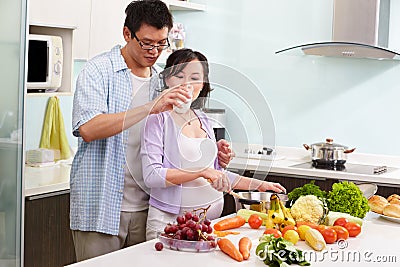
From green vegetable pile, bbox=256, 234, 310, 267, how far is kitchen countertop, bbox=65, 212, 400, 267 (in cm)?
3

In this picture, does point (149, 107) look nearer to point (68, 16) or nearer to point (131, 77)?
point (131, 77)

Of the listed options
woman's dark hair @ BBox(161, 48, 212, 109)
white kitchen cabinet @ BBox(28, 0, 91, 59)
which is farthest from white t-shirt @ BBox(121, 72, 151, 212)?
white kitchen cabinet @ BBox(28, 0, 91, 59)

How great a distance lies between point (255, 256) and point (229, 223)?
13.0 inches

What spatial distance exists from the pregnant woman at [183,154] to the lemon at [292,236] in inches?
10.8

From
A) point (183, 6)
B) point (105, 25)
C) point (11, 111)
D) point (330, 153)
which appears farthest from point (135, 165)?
point (183, 6)

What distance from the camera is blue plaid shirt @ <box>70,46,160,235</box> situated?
2697 millimetres

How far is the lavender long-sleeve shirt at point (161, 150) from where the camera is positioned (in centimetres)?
252

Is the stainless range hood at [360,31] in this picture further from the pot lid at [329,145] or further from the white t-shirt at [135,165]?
the white t-shirt at [135,165]

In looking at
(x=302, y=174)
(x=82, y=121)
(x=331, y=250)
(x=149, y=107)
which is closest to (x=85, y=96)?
(x=82, y=121)

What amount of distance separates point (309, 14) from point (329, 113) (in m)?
0.66

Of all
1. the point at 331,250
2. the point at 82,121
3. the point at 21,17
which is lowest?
the point at 331,250

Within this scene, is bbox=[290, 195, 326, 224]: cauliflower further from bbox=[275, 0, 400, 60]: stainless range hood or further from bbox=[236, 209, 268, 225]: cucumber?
bbox=[275, 0, 400, 60]: stainless range hood

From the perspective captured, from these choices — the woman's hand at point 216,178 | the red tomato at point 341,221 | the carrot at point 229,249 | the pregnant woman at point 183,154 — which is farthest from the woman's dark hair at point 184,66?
the red tomato at point 341,221

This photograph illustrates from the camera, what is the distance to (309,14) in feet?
15.3
